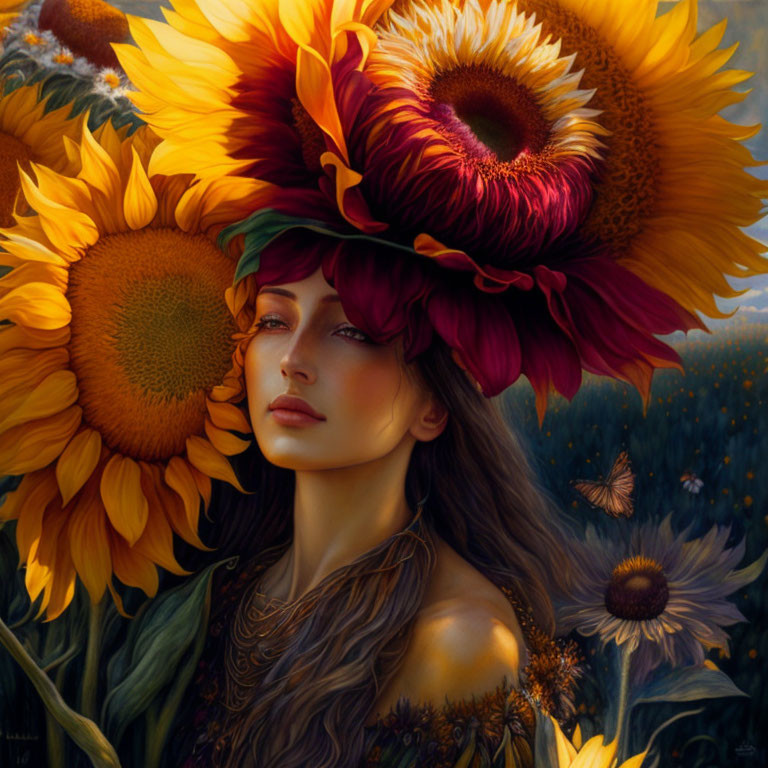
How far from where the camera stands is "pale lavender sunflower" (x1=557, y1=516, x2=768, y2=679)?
1.48 m

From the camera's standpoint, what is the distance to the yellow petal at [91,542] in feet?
4.90

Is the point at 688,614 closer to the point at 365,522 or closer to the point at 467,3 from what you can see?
the point at 365,522

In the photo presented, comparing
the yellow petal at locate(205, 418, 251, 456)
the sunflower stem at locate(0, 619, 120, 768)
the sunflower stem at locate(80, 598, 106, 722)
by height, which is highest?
the yellow petal at locate(205, 418, 251, 456)

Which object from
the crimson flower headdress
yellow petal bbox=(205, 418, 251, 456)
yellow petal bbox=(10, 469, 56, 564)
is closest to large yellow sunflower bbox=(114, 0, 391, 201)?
the crimson flower headdress

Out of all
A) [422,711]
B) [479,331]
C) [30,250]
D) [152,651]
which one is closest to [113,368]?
[30,250]

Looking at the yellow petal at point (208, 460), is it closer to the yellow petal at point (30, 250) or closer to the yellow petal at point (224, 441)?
the yellow petal at point (224, 441)

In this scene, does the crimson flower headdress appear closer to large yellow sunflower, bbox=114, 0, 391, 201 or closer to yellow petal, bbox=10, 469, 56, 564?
large yellow sunflower, bbox=114, 0, 391, 201

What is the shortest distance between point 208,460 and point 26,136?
1.86 ft

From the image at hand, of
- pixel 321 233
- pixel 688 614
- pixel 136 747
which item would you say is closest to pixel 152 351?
pixel 321 233

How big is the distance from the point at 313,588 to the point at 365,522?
0.39 feet

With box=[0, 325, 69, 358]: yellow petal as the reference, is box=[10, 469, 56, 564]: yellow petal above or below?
below

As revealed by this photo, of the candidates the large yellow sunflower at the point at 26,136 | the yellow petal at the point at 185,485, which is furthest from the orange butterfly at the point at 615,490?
the large yellow sunflower at the point at 26,136

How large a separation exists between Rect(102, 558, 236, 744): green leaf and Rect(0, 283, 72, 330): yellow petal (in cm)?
43

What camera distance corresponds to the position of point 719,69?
1491 millimetres
